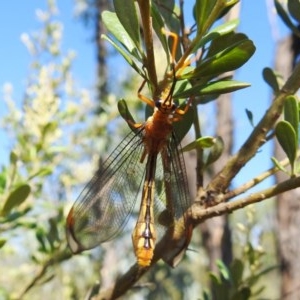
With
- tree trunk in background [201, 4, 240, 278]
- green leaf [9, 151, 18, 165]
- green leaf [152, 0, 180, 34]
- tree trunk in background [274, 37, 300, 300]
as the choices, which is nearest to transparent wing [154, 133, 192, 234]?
green leaf [152, 0, 180, 34]

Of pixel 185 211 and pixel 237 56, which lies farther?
pixel 185 211

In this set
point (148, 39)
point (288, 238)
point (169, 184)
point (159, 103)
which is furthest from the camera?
point (288, 238)

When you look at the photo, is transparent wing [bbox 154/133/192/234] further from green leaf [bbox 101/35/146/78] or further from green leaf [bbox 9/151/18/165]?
green leaf [bbox 9/151/18/165]

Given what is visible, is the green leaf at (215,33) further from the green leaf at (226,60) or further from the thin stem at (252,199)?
the thin stem at (252,199)

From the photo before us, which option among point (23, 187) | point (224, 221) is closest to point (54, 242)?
point (23, 187)

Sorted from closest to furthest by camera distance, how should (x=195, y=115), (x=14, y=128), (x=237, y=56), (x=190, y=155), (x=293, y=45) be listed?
(x=237, y=56)
(x=195, y=115)
(x=14, y=128)
(x=293, y=45)
(x=190, y=155)

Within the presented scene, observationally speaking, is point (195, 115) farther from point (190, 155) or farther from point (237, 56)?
point (190, 155)

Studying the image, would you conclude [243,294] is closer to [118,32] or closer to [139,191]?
[139,191]

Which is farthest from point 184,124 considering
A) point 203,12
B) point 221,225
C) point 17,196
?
point 221,225
